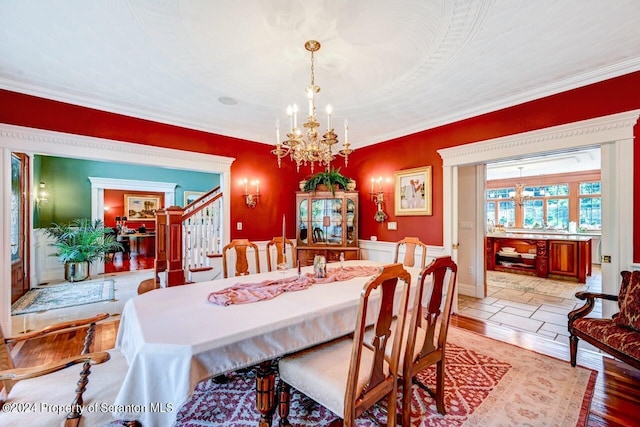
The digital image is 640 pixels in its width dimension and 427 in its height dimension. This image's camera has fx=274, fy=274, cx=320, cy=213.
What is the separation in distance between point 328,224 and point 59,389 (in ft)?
12.4

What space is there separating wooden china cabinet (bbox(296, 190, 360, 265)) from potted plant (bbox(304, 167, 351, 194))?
0.32 ft

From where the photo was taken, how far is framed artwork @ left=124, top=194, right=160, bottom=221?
939cm

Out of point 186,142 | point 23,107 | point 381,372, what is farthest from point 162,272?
point 381,372

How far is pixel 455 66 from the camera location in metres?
2.41

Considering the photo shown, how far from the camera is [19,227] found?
4.61 m

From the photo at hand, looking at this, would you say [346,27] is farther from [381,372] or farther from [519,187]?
[519,187]

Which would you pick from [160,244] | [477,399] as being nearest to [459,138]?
[477,399]

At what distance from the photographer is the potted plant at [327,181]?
181 inches

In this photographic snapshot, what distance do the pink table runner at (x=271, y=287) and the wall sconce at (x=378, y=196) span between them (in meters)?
1.90

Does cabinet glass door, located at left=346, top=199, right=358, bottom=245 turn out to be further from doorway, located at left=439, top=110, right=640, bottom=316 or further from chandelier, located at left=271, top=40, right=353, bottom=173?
chandelier, located at left=271, top=40, right=353, bottom=173

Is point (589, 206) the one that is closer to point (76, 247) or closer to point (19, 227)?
point (76, 247)

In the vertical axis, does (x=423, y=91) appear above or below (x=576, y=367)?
above

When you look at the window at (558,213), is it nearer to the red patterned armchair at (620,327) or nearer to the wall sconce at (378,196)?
the wall sconce at (378,196)

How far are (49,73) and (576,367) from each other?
5369mm
